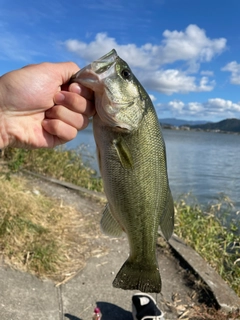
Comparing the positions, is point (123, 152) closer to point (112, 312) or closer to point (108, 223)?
point (108, 223)

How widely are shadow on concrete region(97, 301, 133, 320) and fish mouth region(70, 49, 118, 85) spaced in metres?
3.03

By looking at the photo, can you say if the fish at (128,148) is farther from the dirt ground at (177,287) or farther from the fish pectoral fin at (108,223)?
the dirt ground at (177,287)

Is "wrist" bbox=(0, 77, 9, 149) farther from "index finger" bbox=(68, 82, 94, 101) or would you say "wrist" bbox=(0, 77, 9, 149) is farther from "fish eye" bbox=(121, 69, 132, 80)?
"fish eye" bbox=(121, 69, 132, 80)

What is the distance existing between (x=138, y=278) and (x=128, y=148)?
0.98 metres

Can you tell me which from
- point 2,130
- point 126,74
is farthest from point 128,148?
point 2,130

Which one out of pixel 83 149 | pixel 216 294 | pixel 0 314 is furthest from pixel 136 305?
pixel 83 149

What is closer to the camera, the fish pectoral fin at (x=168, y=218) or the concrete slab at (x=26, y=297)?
the fish pectoral fin at (x=168, y=218)

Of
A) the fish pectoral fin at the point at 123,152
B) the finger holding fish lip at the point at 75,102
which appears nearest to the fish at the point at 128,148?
the fish pectoral fin at the point at 123,152

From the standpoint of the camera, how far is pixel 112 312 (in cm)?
439

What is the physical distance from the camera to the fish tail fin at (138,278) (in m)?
2.63

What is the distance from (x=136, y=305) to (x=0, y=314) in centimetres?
148

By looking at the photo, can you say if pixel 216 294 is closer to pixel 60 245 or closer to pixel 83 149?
pixel 60 245

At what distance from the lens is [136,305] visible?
164 inches

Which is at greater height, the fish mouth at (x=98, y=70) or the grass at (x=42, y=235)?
the fish mouth at (x=98, y=70)
